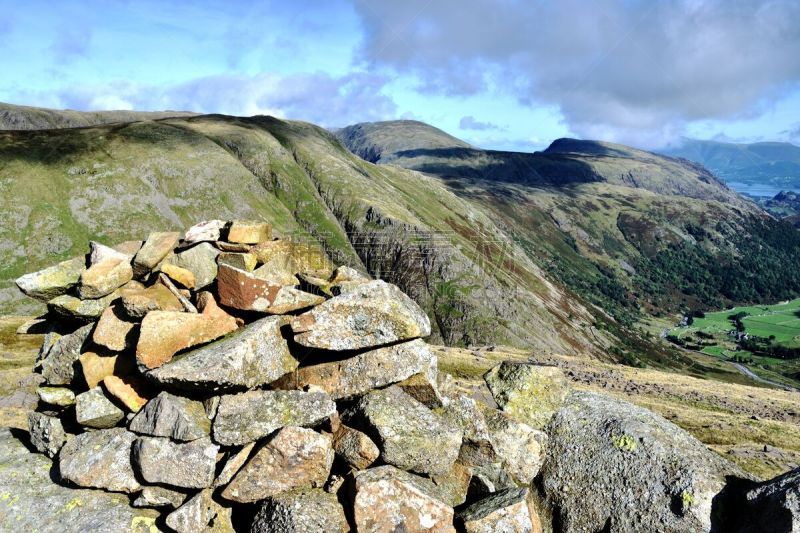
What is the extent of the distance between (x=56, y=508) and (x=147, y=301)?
6606mm

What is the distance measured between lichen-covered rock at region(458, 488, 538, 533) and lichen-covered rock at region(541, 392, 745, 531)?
A: 111 inches

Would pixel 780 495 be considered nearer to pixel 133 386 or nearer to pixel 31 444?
pixel 133 386

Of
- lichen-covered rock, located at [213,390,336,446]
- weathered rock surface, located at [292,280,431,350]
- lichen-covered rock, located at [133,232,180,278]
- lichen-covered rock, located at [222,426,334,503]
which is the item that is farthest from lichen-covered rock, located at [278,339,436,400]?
lichen-covered rock, located at [133,232,180,278]

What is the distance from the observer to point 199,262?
63.3ft

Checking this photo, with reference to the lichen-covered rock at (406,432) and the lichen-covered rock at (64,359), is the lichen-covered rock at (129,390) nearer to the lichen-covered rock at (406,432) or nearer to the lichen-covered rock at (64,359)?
the lichen-covered rock at (64,359)

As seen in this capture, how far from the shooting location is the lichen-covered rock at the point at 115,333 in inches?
629

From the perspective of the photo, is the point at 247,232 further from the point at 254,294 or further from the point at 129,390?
the point at 129,390

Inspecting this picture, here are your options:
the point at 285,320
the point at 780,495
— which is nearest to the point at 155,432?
the point at 285,320

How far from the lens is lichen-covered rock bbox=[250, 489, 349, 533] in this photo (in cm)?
1233

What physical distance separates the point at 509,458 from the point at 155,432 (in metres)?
11.5

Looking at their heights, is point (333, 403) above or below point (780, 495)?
above

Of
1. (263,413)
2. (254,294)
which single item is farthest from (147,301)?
(263,413)

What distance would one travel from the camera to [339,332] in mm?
15664

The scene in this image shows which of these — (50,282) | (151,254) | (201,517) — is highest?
(151,254)
